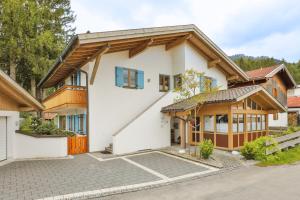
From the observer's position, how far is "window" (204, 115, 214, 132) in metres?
14.9

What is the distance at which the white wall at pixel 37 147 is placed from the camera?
1158 cm

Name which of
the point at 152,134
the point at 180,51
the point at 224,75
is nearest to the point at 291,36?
the point at 224,75

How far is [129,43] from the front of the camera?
14453 millimetres

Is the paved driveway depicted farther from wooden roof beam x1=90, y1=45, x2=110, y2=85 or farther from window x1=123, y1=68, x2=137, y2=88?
window x1=123, y1=68, x2=137, y2=88

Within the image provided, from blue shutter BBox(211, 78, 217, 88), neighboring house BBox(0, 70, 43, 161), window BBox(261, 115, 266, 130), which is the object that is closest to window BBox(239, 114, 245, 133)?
window BBox(261, 115, 266, 130)

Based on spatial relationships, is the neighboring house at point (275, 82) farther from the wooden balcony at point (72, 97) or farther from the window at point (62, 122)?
the window at point (62, 122)

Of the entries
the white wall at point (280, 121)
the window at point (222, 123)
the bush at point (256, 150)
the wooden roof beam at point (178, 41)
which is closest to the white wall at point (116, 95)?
the wooden roof beam at point (178, 41)

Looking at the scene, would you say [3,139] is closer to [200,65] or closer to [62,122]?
[62,122]

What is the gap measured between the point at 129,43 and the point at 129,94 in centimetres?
335

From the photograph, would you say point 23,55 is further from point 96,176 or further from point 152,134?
point 96,176

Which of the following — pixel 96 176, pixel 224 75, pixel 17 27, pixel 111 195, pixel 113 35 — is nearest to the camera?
pixel 111 195

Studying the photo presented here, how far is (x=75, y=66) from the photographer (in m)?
15.4

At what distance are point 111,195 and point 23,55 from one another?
21.9 metres

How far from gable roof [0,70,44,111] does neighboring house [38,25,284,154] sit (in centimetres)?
241
